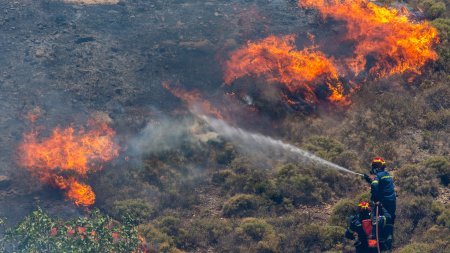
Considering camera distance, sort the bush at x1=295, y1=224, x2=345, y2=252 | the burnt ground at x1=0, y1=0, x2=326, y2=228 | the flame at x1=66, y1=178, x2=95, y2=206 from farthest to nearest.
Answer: the burnt ground at x1=0, y1=0, x2=326, y2=228 → the flame at x1=66, y1=178, x2=95, y2=206 → the bush at x1=295, y1=224, x2=345, y2=252

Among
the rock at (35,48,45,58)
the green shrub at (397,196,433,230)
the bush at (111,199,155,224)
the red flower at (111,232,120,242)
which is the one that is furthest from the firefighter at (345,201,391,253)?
the rock at (35,48,45,58)

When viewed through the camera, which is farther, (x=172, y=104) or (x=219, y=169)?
(x=172, y=104)

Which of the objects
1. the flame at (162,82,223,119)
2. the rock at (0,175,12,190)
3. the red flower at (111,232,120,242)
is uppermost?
the flame at (162,82,223,119)

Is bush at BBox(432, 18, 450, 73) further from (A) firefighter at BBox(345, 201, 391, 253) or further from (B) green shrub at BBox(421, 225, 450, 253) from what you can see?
(A) firefighter at BBox(345, 201, 391, 253)

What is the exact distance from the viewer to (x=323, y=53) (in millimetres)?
29281

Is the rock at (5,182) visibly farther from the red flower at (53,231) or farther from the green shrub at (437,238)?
the green shrub at (437,238)

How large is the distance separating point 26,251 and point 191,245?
212 inches

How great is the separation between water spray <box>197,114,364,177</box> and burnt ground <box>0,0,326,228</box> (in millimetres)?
2524

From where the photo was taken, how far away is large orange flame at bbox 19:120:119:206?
22516 mm

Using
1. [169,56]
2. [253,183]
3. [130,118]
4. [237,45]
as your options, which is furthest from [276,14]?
[253,183]

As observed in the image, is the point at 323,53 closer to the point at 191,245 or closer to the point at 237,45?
the point at 237,45

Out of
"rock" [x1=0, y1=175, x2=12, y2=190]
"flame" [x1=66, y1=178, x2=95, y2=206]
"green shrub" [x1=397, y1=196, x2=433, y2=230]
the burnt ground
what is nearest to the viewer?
"green shrub" [x1=397, y1=196, x2=433, y2=230]

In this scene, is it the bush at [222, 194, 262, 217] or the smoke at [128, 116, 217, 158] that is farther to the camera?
the smoke at [128, 116, 217, 158]

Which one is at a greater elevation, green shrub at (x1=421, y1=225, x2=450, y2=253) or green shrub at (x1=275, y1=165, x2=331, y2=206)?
green shrub at (x1=421, y1=225, x2=450, y2=253)
